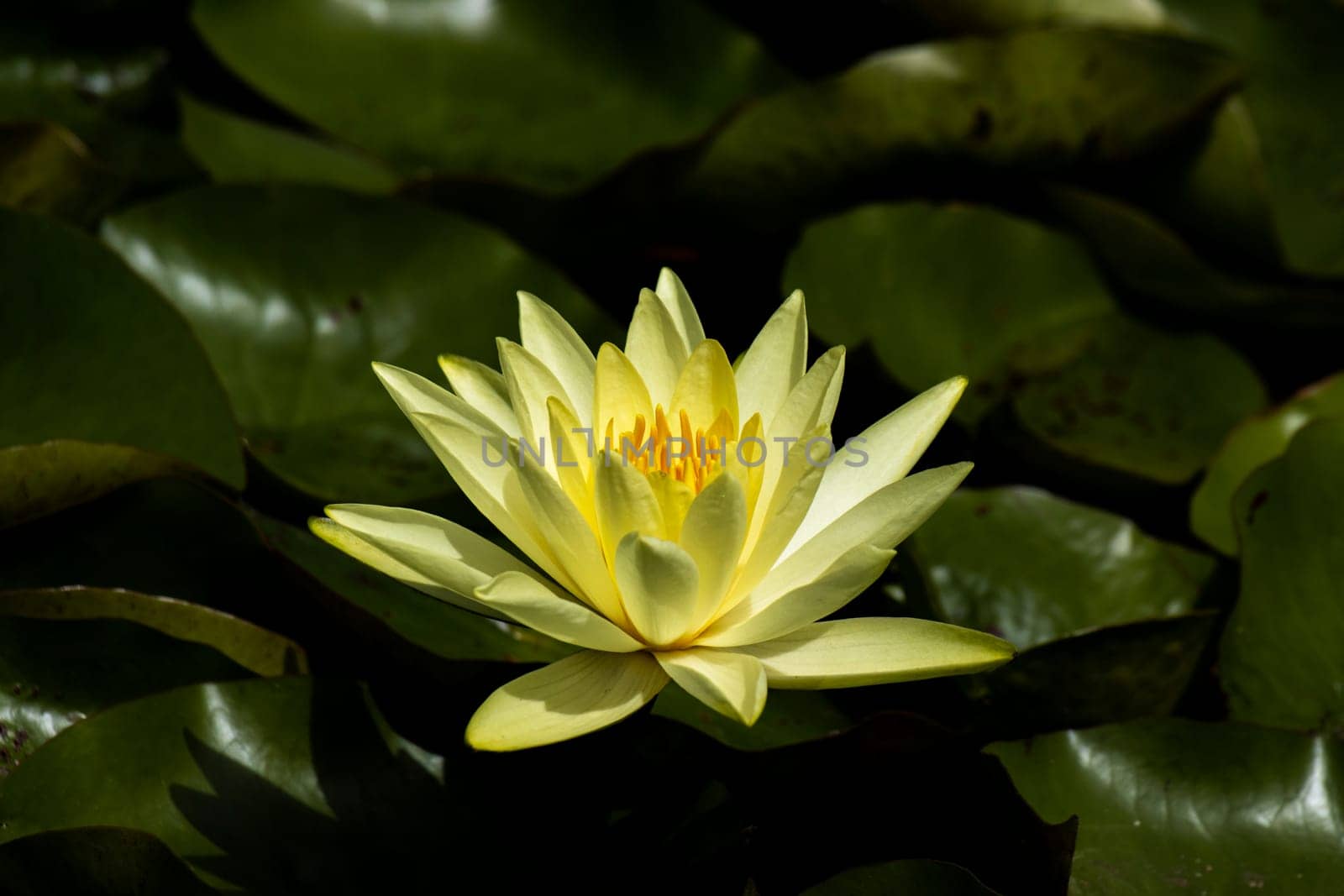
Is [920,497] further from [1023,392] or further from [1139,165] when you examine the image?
[1139,165]

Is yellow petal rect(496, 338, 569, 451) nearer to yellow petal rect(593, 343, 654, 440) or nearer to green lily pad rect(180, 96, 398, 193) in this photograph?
yellow petal rect(593, 343, 654, 440)

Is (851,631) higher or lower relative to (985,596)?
higher

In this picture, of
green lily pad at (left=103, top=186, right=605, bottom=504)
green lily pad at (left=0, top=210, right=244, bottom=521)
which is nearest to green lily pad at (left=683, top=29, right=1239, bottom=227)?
green lily pad at (left=103, top=186, right=605, bottom=504)

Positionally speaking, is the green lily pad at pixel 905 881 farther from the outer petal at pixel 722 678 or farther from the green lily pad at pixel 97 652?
the green lily pad at pixel 97 652

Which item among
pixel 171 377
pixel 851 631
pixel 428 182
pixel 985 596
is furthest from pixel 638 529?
pixel 428 182

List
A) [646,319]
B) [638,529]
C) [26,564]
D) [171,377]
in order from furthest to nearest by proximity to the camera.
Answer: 1. [171,377]
2. [26,564]
3. [646,319]
4. [638,529]

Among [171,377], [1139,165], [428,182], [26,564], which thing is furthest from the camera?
[1139,165]
